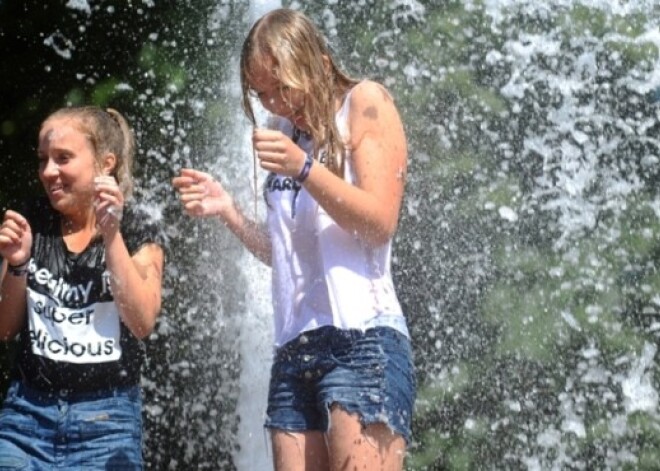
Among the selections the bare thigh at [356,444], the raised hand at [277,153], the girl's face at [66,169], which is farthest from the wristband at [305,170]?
the girl's face at [66,169]

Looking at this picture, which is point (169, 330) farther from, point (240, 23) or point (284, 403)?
point (284, 403)

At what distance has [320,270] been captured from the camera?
2.93 meters

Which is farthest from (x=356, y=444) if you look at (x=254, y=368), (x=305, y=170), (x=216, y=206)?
(x=254, y=368)

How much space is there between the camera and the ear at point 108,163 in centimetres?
351

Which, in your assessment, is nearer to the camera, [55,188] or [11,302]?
[11,302]

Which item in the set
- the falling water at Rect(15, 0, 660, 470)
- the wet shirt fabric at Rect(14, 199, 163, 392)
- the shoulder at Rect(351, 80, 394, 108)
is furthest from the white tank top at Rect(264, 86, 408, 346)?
the falling water at Rect(15, 0, 660, 470)

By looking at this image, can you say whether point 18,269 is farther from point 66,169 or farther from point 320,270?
point 320,270

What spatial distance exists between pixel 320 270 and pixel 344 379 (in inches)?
9.8

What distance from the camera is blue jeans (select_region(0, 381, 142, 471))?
3199mm

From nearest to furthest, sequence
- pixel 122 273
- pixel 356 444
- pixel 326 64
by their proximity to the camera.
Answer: pixel 356 444
pixel 326 64
pixel 122 273

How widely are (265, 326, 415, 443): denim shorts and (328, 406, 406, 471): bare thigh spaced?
0.05ft

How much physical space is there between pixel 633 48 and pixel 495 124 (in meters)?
0.62

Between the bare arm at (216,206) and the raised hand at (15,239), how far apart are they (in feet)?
1.27

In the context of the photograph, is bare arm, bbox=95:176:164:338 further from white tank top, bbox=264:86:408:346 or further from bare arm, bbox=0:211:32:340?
white tank top, bbox=264:86:408:346
